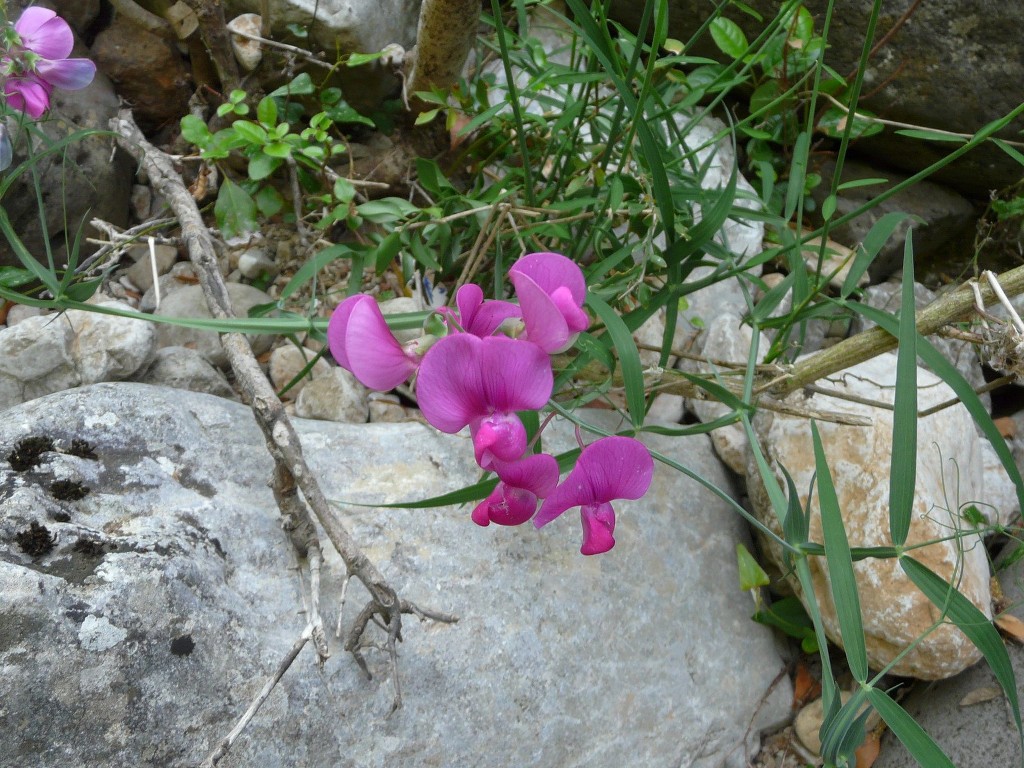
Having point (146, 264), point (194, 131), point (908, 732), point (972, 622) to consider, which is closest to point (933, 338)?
point (972, 622)

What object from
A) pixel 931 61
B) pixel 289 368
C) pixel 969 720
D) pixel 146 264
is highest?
pixel 931 61

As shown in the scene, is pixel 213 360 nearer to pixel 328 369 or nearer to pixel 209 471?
pixel 328 369

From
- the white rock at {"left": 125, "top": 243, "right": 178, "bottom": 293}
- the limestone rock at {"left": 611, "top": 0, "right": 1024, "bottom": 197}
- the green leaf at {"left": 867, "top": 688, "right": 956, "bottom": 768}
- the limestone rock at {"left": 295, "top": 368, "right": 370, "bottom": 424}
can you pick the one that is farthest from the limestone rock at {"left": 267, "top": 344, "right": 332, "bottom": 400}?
the limestone rock at {"left": 611, "top": 0, "right": 1024, "bottom": 197}

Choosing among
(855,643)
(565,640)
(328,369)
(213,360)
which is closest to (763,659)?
(565,640)

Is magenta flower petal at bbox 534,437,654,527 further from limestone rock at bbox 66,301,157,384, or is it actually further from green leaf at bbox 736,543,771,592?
limestone rock at bbox 66,301,157,384

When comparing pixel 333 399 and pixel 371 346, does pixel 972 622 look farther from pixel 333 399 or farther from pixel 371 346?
pixel 333 399
